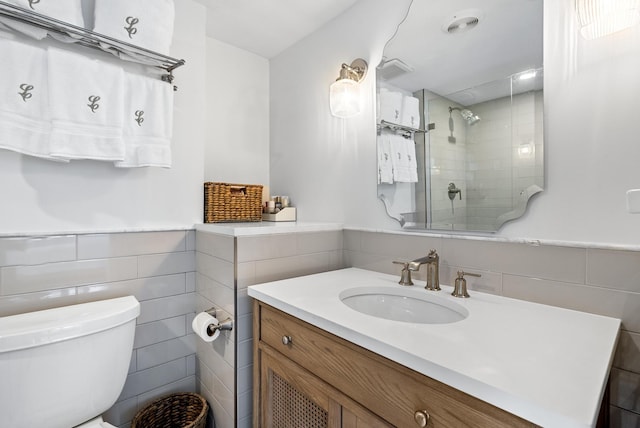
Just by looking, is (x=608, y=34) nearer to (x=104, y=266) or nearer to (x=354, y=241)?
(x=354, y=241)

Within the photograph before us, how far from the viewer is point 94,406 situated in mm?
1115

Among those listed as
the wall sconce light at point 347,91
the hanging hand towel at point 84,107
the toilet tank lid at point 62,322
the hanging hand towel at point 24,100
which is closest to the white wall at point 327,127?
the wall sconce light at point 347,91

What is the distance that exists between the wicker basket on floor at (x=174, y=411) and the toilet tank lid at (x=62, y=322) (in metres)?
0.51

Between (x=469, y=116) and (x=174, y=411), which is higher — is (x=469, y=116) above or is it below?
above

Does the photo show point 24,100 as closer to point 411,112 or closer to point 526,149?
point 411,112

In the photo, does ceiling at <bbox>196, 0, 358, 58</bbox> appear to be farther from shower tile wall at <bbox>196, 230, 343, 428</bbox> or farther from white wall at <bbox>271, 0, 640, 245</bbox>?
shower tile wall at <bbox>196, 230, 343, 428</bbox>

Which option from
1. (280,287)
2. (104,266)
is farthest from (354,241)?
(104,266)

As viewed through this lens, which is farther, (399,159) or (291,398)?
(399,159)

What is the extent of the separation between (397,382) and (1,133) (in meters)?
1.49

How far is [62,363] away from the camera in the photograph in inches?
40.8

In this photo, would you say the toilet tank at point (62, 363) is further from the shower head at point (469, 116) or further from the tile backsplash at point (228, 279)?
the shower head at point (469, 116)

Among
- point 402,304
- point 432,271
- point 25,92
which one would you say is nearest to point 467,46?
point 432,271

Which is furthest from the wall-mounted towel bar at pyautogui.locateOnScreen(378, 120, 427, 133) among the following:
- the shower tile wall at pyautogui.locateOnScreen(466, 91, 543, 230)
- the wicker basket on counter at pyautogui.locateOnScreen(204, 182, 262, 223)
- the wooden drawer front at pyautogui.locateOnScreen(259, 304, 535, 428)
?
the wooden drawer front at pyautogui.locateOnScreen(259, 304, 535, 428)

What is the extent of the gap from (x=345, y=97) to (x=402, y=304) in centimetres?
100
